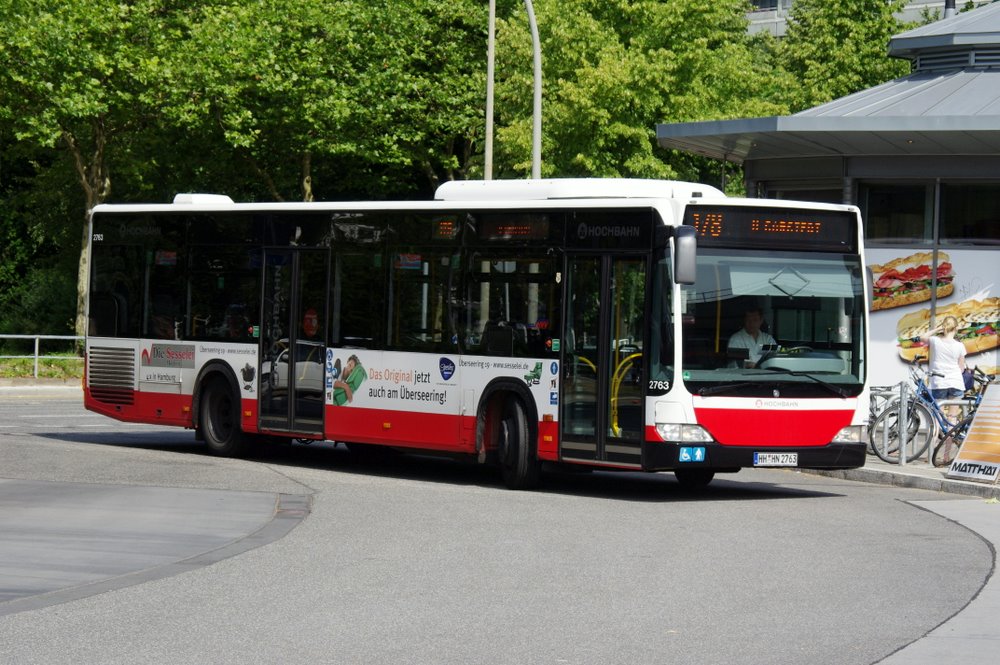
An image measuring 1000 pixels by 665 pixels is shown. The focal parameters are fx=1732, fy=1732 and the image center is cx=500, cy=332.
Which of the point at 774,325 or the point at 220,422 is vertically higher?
the point at 774,325

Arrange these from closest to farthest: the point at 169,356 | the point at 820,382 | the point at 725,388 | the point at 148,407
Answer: the point at 725,388 < the point at 820,382 < the point at 169,356 < the point at 148,407

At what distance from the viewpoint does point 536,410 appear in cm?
1620

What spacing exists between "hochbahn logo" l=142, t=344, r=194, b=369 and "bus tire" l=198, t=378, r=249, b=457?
444 mm

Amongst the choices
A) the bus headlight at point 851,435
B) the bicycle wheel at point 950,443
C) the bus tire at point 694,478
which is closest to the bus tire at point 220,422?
the bus tire at point 694,478

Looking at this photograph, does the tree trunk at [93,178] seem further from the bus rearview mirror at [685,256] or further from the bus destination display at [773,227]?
the bus rearview mirror at [685,256]

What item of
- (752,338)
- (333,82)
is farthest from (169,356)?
(333,82)

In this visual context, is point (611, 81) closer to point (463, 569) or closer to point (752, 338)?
point (752, 338)

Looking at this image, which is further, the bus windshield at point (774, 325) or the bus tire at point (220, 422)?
the bus tire at point (220, 422)

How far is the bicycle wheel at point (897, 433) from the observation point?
19.7 meters

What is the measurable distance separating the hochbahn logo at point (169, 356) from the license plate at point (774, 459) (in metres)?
7.90

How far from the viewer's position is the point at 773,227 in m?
15.8

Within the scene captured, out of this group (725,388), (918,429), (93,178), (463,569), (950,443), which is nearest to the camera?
(463,569)

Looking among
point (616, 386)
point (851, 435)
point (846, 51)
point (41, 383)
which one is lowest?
point (41, 383)

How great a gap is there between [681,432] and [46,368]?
23.9 m
